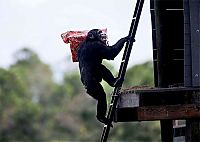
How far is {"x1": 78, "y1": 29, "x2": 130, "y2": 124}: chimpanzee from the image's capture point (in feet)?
28.5

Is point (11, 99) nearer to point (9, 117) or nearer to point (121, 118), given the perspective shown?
point (9, 117)

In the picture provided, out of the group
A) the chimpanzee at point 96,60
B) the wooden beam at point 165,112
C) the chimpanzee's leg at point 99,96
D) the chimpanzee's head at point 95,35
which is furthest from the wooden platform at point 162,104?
the chimpanzee's head at point 95,35

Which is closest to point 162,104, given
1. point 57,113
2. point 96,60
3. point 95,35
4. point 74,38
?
point 96,60

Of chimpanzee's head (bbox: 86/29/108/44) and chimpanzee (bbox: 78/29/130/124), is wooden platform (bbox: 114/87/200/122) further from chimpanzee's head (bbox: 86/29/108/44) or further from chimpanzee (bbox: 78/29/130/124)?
chimpanzee's head (bbox: 86/29/108/44)

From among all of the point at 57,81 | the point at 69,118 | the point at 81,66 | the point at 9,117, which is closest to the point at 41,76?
the point at 57,81

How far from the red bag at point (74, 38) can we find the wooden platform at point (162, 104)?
2.89ft

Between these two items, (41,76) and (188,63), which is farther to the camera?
(41,76)

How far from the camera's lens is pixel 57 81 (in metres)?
65.1

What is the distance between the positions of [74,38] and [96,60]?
0.37 meters

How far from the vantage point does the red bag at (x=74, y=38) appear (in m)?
8.84

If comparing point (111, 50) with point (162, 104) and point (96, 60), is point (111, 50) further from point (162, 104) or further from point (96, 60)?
point (162, 104)

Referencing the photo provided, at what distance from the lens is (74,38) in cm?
896

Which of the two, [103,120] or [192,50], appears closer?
[192,50]

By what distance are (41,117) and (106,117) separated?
42.4 meters
